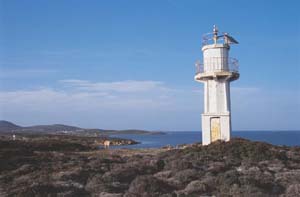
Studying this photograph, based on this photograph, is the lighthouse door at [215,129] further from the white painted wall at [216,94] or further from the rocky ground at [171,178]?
the rocky ground at [171,178]

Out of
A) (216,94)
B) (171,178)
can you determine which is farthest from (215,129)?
(171,178)

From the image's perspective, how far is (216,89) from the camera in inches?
735

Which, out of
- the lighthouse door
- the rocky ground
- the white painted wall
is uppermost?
the white painted wall

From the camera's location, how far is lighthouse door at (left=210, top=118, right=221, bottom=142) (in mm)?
18516

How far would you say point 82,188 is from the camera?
9.70 metres

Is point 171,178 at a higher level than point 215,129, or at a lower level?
lower

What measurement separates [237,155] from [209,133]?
3507 millimetres

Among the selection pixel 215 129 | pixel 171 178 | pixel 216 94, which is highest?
pixel 216 94

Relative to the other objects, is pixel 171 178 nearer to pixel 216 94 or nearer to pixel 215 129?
pixel 215 129

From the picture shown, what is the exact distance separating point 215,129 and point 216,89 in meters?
1.91

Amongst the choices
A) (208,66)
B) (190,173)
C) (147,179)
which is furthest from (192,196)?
(208,66)

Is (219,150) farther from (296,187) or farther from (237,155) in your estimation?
(296,187)

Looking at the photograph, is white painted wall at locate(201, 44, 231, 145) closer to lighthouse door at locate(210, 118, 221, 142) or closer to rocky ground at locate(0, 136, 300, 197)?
lighthouse door at locate(210, 118, 221, 142)

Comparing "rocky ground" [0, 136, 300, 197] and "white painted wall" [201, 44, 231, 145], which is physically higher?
"white painted wall" [201, 44, 231, 145]
